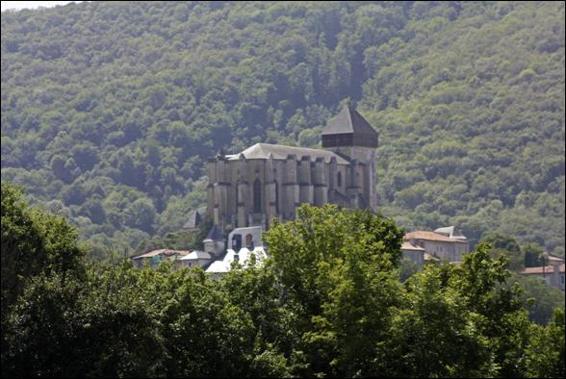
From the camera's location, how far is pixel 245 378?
169 feet

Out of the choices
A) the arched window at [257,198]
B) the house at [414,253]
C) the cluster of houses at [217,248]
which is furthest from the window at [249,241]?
the house at [414,253]

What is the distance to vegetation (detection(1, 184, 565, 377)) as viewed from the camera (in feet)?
161

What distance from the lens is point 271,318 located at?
5425 cm

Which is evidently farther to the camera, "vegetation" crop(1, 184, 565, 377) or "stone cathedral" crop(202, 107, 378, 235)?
"stone cathedral" crop(202, 107, 378, 235)

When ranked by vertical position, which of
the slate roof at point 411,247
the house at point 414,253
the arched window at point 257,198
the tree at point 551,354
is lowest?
the house at point 414,253

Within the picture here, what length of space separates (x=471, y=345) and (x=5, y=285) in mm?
13396

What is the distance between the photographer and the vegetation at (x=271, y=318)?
49.0 metres

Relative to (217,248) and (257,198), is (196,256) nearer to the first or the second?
(217,248)

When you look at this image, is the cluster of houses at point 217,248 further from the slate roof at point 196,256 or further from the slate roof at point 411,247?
the slate roof at point 411,247

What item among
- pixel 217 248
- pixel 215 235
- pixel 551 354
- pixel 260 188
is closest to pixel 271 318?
pixel 551 354

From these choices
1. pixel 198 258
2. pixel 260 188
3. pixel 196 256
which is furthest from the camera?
pixel 260 188

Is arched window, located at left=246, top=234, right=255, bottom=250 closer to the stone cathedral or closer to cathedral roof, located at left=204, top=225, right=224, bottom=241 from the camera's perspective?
cathedral roof, located at left=204, top=225, right=224, bottom=241

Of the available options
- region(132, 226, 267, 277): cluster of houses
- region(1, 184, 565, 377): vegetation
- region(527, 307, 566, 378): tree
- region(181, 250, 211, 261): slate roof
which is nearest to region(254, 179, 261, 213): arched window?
region(132, 226, 267, 277): cluster of houses

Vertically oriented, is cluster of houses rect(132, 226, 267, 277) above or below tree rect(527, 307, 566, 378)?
below
